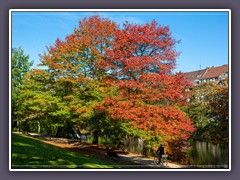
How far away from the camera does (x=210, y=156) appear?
8.45 m

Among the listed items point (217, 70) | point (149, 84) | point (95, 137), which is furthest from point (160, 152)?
point (95, 137)

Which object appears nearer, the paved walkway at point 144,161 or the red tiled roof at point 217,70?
the paved walkway at point 144,161

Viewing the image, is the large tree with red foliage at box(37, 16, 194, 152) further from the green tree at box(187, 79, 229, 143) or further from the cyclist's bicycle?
the cyclist's bicycle

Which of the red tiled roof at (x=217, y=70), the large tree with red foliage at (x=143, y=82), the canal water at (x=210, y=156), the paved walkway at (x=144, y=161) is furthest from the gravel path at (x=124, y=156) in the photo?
the red tiled roof at (x=217, y=70)

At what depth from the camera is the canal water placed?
24.6 feet

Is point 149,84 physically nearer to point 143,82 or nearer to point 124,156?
point 143,82

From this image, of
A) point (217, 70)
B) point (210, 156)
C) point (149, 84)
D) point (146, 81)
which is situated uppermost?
point (217, 70)

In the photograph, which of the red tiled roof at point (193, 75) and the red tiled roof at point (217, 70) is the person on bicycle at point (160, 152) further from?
the red tiled roof at point (217, 70)

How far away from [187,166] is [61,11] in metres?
5.59

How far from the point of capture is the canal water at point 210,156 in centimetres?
751

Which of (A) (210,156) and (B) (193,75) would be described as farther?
(B) (193,75)

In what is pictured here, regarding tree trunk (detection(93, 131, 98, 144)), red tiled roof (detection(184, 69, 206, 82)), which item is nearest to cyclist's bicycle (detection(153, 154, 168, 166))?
red tiled roof (detection(184, 69, 206, 82))
